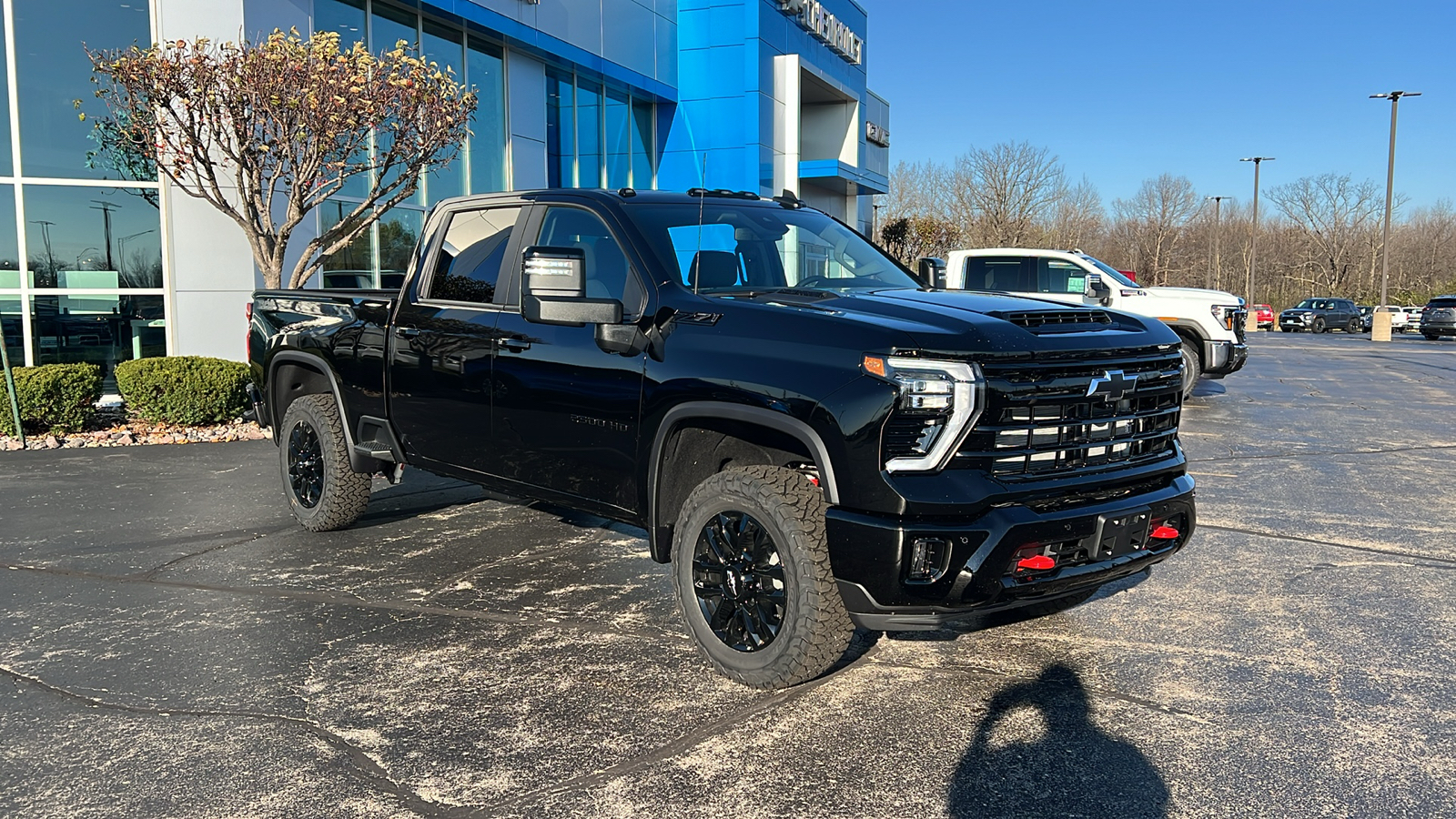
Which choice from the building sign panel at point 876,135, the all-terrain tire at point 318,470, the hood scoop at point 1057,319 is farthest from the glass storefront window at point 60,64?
the building sign panel at point 876,135

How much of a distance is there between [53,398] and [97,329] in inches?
113

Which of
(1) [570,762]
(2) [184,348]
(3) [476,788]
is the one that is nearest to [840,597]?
(1) [570,762]

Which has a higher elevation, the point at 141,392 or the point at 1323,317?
the point at 1323,317

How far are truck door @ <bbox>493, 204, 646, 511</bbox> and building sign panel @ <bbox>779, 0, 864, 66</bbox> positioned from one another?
24.8 m

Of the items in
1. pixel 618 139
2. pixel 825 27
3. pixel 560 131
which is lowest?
pixel 560 131

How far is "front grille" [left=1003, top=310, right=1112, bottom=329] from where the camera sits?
13.2 feet

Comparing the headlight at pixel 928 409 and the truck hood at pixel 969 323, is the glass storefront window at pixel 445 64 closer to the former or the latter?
the truck hood at pixel 969 323

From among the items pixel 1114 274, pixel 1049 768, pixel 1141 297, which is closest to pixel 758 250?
pixel 1049 768

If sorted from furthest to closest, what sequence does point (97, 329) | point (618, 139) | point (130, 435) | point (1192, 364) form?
point (618, 139), point (1192, 364), point (97, 329), point (130, 435)

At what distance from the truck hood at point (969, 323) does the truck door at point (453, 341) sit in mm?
1581

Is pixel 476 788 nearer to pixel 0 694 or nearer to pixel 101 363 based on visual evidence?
pixel 0 694

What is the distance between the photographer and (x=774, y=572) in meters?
4.02

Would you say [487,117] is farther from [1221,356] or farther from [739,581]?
[739,581]

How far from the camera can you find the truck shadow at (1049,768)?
3207 mm
